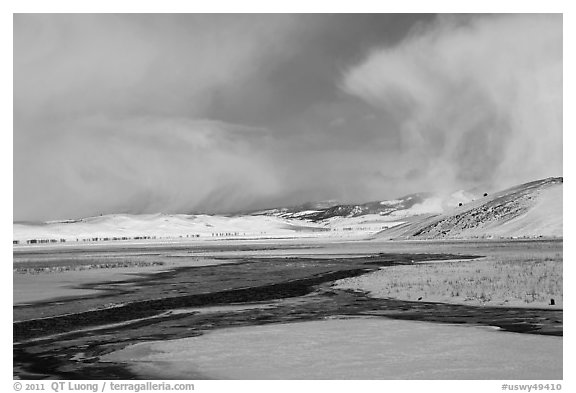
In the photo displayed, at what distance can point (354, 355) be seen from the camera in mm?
9664

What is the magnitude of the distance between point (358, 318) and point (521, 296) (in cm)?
504

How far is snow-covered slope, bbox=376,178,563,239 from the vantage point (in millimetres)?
53584

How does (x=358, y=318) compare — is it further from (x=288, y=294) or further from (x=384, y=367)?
(x=288, y=294)

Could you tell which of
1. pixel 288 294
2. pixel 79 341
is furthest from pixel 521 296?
pixel 79 341

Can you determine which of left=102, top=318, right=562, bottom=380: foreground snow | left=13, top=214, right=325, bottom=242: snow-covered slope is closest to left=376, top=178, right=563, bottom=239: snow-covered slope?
left=102, top=318, right=562, bottom=380: foreground snow

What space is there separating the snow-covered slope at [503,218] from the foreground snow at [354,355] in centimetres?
4320

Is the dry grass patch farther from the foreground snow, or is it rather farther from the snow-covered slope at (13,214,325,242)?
the snow-covered slope at (13,214,325,242)

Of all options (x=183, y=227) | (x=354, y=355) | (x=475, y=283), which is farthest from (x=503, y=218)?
(x=183, y=227)

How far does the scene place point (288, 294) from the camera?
17109 millimetres

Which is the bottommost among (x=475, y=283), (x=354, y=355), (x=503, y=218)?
(x=354, y=355)

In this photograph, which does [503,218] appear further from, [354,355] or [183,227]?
[183,227]

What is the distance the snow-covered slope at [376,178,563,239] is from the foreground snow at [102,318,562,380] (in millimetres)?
43198

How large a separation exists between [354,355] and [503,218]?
55.2 m

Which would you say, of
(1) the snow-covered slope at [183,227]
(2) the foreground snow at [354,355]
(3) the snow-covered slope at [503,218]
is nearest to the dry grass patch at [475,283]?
(2) the foreground snow at [354,355]
